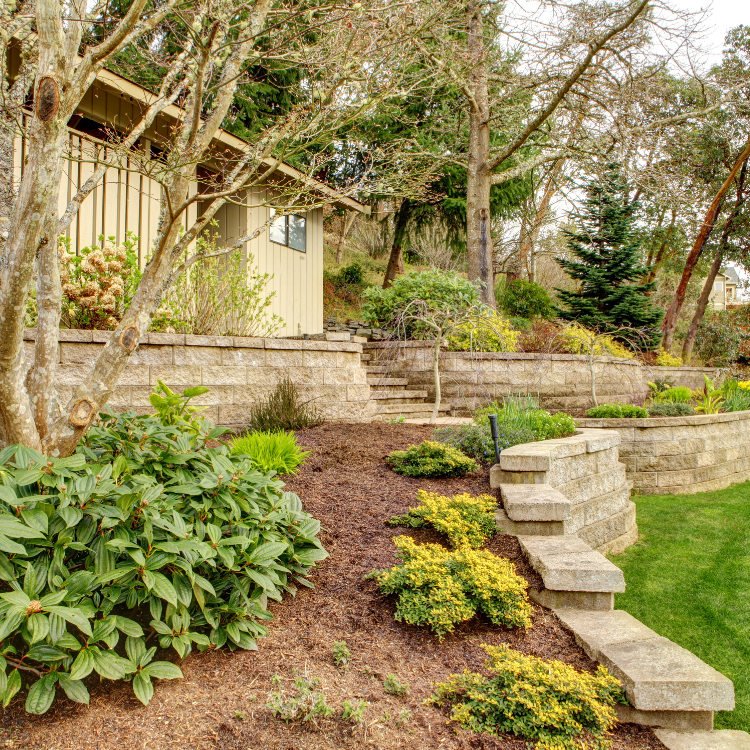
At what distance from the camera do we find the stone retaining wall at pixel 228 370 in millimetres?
4762

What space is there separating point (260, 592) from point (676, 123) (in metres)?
13.3

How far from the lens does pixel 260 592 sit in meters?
2.22

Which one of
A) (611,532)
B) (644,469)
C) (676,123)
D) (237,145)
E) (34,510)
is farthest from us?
(676,123)

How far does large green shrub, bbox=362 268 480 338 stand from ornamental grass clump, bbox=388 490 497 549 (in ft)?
16.6

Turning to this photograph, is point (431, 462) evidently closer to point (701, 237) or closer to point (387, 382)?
point (387, 382)

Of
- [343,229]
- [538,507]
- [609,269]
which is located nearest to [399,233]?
[609,269]

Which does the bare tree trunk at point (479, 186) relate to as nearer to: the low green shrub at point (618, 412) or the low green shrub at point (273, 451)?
the low green shrub at point (618, 412)

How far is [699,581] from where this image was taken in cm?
411

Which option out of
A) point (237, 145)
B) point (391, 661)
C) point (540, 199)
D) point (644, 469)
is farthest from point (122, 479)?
point (540, 199)

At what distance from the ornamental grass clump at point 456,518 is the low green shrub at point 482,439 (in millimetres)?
1157

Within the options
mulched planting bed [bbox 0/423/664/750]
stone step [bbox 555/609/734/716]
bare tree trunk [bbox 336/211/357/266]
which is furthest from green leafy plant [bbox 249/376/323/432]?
bare tree trunk [bbox 336/211/357/266]

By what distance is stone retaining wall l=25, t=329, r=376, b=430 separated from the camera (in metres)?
4.76

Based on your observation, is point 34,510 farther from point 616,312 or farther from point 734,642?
point 616,312

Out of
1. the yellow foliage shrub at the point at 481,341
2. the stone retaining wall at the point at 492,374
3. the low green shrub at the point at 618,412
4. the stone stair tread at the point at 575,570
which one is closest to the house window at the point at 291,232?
the stone retaining wall at the point at 492,374
